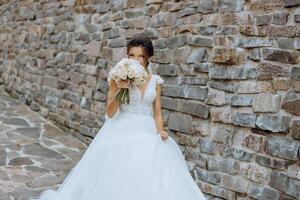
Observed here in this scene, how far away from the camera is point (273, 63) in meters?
3.61

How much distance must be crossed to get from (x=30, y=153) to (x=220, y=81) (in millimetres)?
2790

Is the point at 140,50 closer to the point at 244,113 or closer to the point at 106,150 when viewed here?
the point at 106,150

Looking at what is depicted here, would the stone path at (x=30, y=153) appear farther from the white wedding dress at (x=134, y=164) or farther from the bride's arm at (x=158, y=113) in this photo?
the bride's arm at (x=158, y=113)

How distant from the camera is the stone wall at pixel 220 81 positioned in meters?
3.53

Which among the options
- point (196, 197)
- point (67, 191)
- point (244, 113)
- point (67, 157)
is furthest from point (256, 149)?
point (67, 157)

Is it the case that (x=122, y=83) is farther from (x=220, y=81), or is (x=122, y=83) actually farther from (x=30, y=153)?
(x=30, y=153)

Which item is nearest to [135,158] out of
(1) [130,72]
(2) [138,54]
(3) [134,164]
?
(3) [134,164]

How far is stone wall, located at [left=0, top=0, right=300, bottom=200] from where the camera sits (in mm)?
3529

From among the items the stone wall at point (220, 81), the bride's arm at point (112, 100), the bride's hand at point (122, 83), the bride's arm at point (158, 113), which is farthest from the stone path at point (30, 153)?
the bride's hand at point (122, 83)

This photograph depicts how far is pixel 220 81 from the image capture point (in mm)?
4070

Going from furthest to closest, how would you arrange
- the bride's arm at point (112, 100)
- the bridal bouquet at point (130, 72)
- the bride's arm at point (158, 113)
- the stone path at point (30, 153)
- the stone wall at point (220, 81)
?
the stone path at point (30, 153) < the stone wall at point (220, 81) < the bride's arm at point (158, 113) < the bride's arm at point (112, 100) < the bridal bouquet at point (130, 72)

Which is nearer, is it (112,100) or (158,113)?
(112,100)

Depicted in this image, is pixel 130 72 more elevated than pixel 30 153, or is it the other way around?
pixel 130 72

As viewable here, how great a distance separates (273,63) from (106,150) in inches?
62.0
